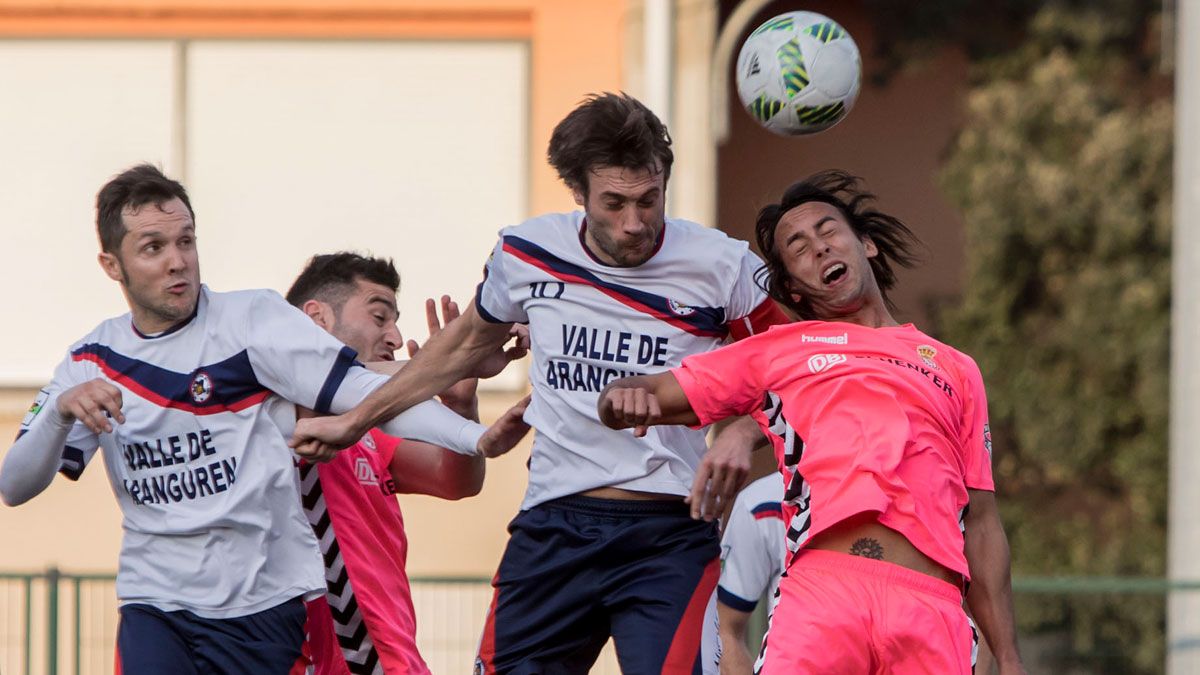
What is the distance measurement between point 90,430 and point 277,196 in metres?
5.97

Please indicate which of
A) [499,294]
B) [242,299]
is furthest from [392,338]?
[242,299]

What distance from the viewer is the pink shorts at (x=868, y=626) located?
4.54m

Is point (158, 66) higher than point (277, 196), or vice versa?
point (158, 66)

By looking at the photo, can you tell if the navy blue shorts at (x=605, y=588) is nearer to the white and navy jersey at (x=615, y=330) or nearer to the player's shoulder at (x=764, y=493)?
the white and navy jersey at (x=615, y=330)

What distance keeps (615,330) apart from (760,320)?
1.31ft

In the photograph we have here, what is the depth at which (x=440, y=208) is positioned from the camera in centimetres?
1091

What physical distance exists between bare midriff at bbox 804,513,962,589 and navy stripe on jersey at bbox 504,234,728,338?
0.82m

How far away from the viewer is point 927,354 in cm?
484

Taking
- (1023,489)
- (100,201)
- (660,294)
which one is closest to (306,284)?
(100,201)

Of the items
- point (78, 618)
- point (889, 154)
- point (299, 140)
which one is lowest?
point (78, 618)

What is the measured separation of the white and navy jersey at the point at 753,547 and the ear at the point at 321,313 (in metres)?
1.37

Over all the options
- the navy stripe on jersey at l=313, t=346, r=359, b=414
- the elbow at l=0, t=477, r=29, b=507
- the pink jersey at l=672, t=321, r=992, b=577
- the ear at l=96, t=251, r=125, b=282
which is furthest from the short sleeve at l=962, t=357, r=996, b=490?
the elbow at l=0, t=477, r=29, b=507

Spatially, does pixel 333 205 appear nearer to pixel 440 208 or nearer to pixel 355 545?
pixel 440 208

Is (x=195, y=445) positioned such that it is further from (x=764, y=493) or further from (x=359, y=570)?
(x=764, y=493)
